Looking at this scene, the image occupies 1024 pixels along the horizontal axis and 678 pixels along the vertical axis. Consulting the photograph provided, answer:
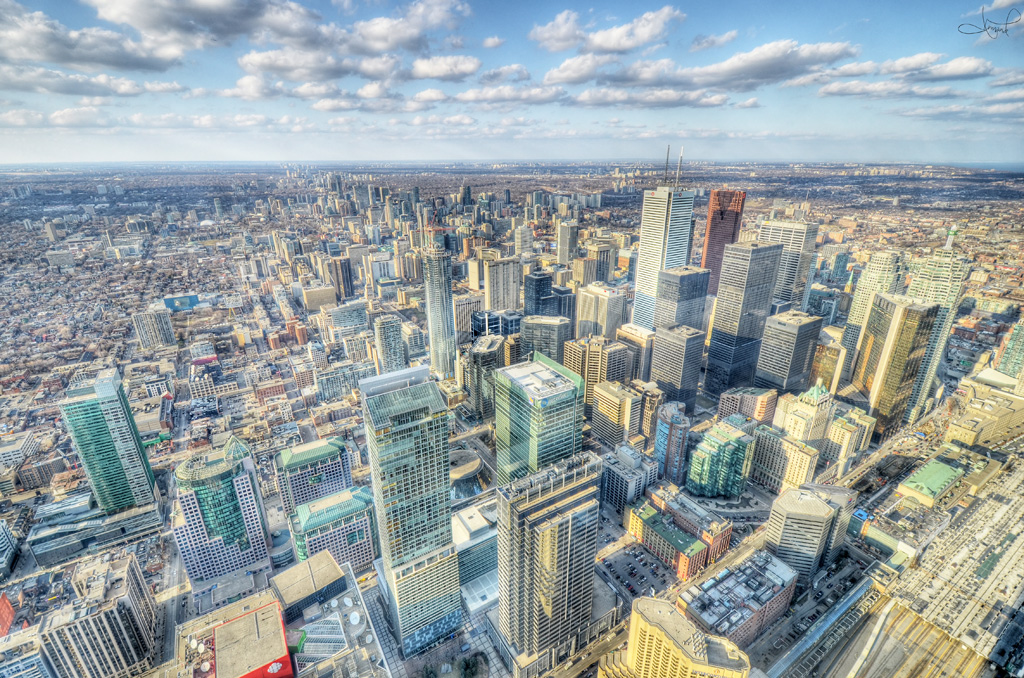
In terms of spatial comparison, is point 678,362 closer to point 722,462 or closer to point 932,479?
point 722,462

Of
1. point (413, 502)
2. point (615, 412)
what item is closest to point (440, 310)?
point (615, 412)

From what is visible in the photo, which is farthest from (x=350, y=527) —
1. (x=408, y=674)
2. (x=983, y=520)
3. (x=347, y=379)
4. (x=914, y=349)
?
(x=914, y=349)

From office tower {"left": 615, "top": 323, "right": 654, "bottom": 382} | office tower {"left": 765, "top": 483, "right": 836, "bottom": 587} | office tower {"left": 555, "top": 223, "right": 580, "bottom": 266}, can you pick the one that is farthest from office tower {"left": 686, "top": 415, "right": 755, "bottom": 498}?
office tower {"left": 555, "top": 223, "right": 580, "bottom": 266}

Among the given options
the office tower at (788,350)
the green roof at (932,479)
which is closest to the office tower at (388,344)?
the office tower at (788,350)

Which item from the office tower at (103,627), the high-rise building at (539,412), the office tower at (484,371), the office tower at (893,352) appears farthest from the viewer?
the office tower at (484,371)

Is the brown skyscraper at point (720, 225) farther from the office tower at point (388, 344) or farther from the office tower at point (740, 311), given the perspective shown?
the office tower at point (388, 344)

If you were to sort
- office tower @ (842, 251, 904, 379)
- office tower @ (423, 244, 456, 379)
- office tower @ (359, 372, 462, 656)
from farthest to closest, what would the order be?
office tower @ (423, 244, 456, 379) → office tower @ (842, 251, 904, 379) → office tower @ (359, 372, 462, 656)

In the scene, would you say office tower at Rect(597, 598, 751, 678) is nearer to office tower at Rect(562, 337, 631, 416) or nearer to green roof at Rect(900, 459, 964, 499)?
green roof at Rect(900, 459, 964, 499)
